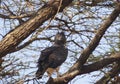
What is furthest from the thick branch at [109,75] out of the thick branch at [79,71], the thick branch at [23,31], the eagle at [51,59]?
the thick branch at [23,31]

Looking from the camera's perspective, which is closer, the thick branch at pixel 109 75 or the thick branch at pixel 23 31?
the thick branch at pixel 23 31

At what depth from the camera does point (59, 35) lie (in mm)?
4465

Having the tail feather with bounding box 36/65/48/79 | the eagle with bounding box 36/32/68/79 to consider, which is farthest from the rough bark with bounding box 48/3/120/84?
the eagle with bounding box 36/32/68/79

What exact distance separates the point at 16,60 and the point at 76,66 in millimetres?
1064

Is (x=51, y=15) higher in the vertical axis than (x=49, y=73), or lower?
higher

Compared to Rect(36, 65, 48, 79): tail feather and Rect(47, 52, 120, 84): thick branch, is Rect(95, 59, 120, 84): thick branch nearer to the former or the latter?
Rect(47, 52, 120, 84): thick branch

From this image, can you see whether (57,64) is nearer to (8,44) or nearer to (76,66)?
(76,66)

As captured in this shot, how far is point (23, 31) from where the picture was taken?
3182mm

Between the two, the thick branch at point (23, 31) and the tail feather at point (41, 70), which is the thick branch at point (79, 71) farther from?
the thick branch at point (23, 31)

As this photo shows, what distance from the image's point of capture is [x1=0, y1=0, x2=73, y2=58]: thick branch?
10.2 ft

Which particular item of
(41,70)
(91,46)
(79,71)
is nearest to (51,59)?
(41,70)

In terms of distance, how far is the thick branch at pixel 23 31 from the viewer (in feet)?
10.2

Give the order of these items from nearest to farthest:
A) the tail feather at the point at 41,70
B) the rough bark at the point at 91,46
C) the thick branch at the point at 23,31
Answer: the thick branch at the point at 23,31, the rough bark at the point at 91,46, the tail feather at the point at 41,70

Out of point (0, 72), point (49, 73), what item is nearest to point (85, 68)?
point (49, 73)
